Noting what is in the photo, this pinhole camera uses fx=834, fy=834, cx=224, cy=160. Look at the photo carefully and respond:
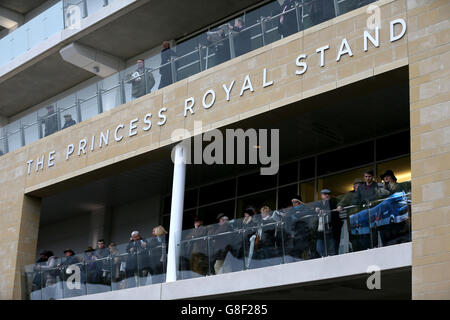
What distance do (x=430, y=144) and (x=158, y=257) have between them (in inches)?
261

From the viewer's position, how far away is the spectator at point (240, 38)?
712 inches

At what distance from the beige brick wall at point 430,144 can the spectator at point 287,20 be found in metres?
2.89

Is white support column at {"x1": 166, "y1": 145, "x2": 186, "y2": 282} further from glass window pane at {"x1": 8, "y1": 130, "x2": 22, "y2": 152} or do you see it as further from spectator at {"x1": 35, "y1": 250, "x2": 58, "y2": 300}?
glass window pane at {"x1": 8, "y1": 130, "x2": 22, "y2": 152}

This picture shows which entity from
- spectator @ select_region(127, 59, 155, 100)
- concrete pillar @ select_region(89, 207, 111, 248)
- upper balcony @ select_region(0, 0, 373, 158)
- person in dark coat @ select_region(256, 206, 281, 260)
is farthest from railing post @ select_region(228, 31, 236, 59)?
concrete pillar @ select_region(89, 207, 111, 248)

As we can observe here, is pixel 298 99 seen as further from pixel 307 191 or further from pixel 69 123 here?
pixel 69 123

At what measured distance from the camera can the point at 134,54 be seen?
2681 cm

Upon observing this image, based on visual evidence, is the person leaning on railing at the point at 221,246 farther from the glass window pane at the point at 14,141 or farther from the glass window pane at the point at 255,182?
the glass window pane at the point at 14,141

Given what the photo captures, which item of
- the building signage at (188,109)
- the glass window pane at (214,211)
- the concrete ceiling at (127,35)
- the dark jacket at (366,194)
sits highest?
the concrete ceiling at (127,35)

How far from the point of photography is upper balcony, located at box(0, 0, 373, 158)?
57.5 feet

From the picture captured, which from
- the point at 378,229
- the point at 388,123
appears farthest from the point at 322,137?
the point at 378,229

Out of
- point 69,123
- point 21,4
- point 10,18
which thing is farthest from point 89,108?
point 10,18

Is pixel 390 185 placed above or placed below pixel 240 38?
below

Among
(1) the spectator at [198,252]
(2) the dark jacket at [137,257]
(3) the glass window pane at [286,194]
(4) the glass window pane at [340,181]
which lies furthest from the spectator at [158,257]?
(4) the glass window pane at [340,181]
